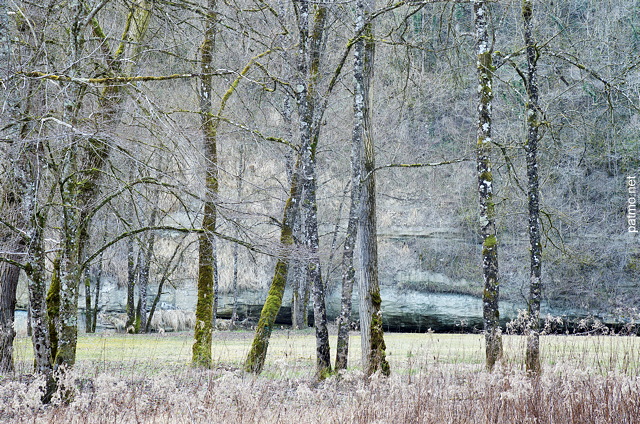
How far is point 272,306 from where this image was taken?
10.9m

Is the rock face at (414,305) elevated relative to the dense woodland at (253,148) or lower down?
lower down

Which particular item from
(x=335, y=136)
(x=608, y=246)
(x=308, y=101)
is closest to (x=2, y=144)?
(x=308, y=101)

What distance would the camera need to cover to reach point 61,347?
7223 millimetres

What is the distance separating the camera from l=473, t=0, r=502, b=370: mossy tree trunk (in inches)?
357

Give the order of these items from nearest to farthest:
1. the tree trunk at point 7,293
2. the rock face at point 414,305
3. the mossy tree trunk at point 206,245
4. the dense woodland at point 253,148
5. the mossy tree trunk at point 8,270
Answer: the dense woodland at point 253,148
the mossy tree trunk at point 8,270
the tree trunk at point 7,293
the mossy tree trunk at point 206,245
the rock face at point 414,305

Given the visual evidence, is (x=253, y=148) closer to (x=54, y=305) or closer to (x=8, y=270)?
(x=8, y=270)

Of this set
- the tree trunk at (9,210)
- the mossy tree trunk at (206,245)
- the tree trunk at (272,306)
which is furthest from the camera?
the mossy tree trunk at (206,245)

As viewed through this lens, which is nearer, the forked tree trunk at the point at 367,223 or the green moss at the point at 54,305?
the green moss at the point at 54,305

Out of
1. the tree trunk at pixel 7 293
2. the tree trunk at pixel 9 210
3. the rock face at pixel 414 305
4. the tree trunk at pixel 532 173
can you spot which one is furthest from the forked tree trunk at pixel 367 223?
the rock face at pixel 414 305

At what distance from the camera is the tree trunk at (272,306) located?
411 inches

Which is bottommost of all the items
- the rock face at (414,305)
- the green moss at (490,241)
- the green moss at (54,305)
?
the rock face at (414,305)

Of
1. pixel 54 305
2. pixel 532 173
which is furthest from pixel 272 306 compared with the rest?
pixel 532 173

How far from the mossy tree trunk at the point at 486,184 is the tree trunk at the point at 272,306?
314 centimetres

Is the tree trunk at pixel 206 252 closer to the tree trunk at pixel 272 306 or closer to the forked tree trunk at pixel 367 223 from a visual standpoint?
the tree trunk at pixel 272 306
